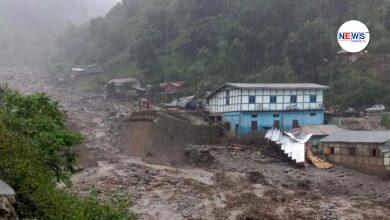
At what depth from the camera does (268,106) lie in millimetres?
44125

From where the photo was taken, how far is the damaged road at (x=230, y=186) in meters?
27.5

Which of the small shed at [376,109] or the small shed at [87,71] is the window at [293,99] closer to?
the small shed at [376,109]

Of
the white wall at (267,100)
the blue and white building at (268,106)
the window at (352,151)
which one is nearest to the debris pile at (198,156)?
the blue and white building at (268,106)

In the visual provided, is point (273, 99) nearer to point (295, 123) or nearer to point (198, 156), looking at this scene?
point (295, 123)

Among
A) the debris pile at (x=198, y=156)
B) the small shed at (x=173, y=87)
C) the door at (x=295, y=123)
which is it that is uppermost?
the small shed at (x=173, y=87)

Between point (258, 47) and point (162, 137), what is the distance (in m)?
26.0

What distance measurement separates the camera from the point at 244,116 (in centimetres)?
4347

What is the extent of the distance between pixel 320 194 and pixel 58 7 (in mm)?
118581

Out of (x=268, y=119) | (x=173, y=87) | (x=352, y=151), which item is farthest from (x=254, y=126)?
(x=173, y=87)

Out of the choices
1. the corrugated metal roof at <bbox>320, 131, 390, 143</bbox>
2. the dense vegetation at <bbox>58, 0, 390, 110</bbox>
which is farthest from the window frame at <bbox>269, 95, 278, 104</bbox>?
the dense vegetation at <bbox>58, 0, 390, 110</bbox>

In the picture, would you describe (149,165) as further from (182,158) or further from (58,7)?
(58,7)

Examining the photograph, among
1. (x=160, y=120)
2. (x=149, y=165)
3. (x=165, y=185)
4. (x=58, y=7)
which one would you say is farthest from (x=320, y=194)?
(x=58, y=7)

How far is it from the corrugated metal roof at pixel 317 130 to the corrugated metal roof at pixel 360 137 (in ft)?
9.47

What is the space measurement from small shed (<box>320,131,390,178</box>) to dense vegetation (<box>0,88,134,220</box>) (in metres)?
21.4
